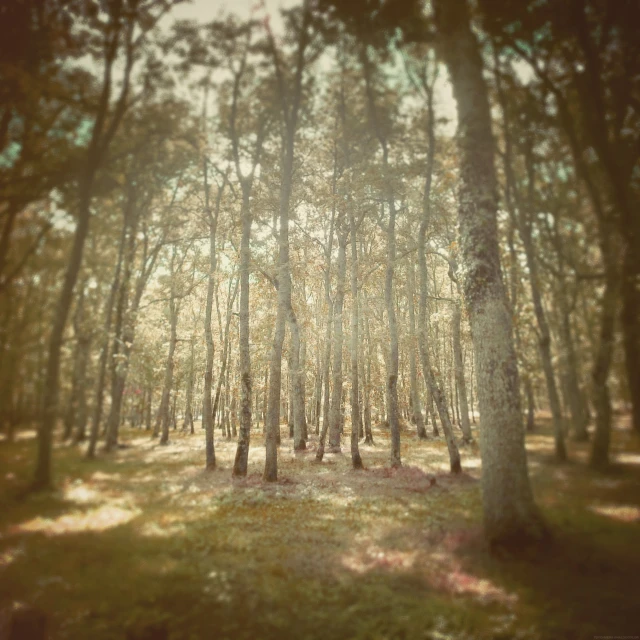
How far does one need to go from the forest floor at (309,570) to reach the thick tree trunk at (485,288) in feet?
1.06

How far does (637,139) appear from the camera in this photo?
490cm

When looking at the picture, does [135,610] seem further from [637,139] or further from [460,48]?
[460,48]

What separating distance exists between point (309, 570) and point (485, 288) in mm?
5694

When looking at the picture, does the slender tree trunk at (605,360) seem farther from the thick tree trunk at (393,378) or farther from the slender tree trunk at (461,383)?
the slender tree trunk at (461,383)

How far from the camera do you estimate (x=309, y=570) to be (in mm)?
5980

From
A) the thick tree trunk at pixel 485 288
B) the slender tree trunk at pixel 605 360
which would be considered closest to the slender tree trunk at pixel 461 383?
the thick tree trunk at pixel 485 288

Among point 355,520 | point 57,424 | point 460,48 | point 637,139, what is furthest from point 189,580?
point 460,48

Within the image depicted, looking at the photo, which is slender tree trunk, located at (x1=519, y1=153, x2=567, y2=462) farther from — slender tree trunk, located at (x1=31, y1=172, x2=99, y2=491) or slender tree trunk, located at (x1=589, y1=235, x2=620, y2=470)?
slender tree trunk, located at (x1=31, y1=172, x2=99, y2=491)

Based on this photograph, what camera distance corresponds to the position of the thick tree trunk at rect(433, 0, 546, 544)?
5.50 meters

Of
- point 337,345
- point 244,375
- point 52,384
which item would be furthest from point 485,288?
point 337,345

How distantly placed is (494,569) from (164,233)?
316 inches

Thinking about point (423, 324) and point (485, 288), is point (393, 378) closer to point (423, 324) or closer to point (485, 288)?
point (423, 324)

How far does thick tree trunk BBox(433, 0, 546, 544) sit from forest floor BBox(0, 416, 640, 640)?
32 centimetres

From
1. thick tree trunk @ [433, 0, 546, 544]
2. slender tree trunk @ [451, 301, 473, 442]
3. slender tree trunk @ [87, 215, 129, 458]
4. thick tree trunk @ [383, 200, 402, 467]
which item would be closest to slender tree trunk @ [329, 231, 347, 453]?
thick tree trunk @ [383, 200, 402, 467]
